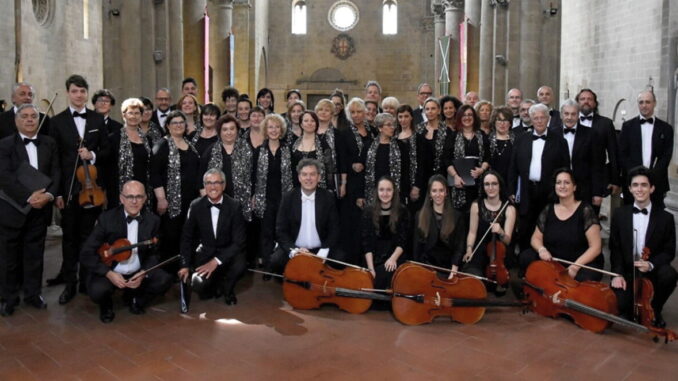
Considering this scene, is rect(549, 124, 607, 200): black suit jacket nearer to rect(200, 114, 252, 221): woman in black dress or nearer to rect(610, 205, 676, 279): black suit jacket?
rect(610, 205, 676, 279): black suit jacket

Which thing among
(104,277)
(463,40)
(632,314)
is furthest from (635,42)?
(104,277)

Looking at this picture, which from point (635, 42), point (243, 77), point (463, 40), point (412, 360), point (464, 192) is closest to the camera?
point (412, 360)

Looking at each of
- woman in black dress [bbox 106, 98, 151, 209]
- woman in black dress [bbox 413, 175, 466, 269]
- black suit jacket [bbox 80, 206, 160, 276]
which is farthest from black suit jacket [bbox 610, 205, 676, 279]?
woman in black dress [bbox 106, 98, 151, 209]

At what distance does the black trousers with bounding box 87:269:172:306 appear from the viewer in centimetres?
625

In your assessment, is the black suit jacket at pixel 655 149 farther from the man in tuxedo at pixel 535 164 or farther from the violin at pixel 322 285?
the violin at pixel 322 285

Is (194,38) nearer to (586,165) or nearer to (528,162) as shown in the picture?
(528,162)

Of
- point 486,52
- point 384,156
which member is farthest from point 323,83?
point 384,156

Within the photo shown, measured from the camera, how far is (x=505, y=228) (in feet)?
23.6

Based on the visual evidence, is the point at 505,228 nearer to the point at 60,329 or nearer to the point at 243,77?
the point at 60,329

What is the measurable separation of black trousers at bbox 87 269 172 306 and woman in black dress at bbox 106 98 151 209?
1232 mm

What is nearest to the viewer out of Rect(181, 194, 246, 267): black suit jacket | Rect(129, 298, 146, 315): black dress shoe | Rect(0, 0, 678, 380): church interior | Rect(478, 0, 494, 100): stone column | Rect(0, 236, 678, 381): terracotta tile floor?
Rect(0, 236, 678, 381): terracotta tile floor

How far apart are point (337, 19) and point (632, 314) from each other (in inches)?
1112

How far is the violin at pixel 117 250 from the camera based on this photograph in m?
6.34

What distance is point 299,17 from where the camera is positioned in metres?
32.8
